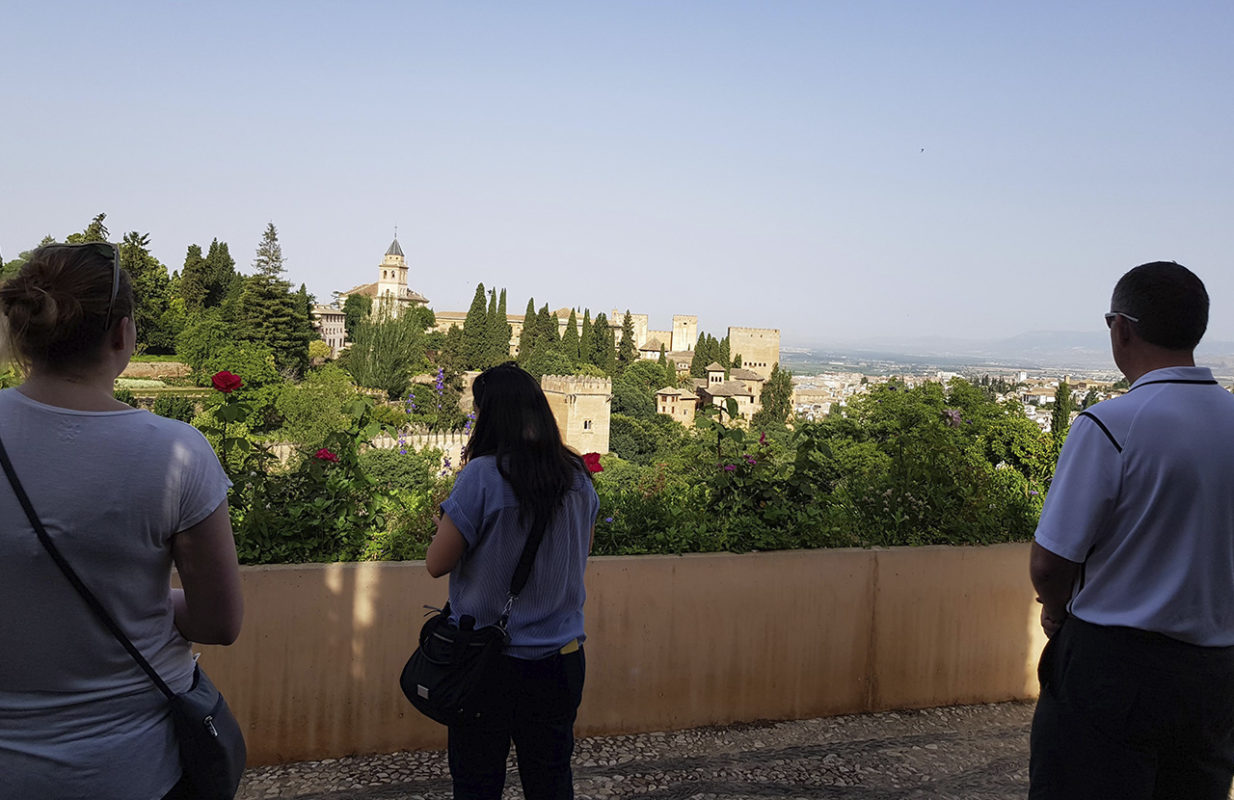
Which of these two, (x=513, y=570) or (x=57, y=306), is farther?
(x=513, y=570)

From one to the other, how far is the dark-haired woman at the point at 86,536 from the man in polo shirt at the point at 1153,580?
161cm

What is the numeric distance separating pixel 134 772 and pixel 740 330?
87.3 metres

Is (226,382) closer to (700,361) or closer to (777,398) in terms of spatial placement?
(777,398)

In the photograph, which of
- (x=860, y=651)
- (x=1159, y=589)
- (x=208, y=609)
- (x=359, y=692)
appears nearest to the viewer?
(x=208, y=609)

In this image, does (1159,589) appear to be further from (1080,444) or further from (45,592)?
(45,592)

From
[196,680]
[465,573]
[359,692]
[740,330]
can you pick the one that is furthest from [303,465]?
[740,330]

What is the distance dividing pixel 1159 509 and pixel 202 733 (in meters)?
1.76

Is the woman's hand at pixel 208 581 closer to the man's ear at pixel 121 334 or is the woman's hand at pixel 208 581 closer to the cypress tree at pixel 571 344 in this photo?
the man's ear at pixel 121 334

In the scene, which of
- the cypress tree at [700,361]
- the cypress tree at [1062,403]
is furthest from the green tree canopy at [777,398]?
the cypress tree at [1062,403]

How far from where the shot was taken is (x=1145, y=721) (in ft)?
5.47

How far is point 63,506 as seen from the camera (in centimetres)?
124

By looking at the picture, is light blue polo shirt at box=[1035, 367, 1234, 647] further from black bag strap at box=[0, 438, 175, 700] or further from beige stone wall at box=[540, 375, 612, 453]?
beige stone wall at box=[540, 375, 612, 453]

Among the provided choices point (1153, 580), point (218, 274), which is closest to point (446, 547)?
point (1153, 580)

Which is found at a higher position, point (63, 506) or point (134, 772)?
point (63, 506)
